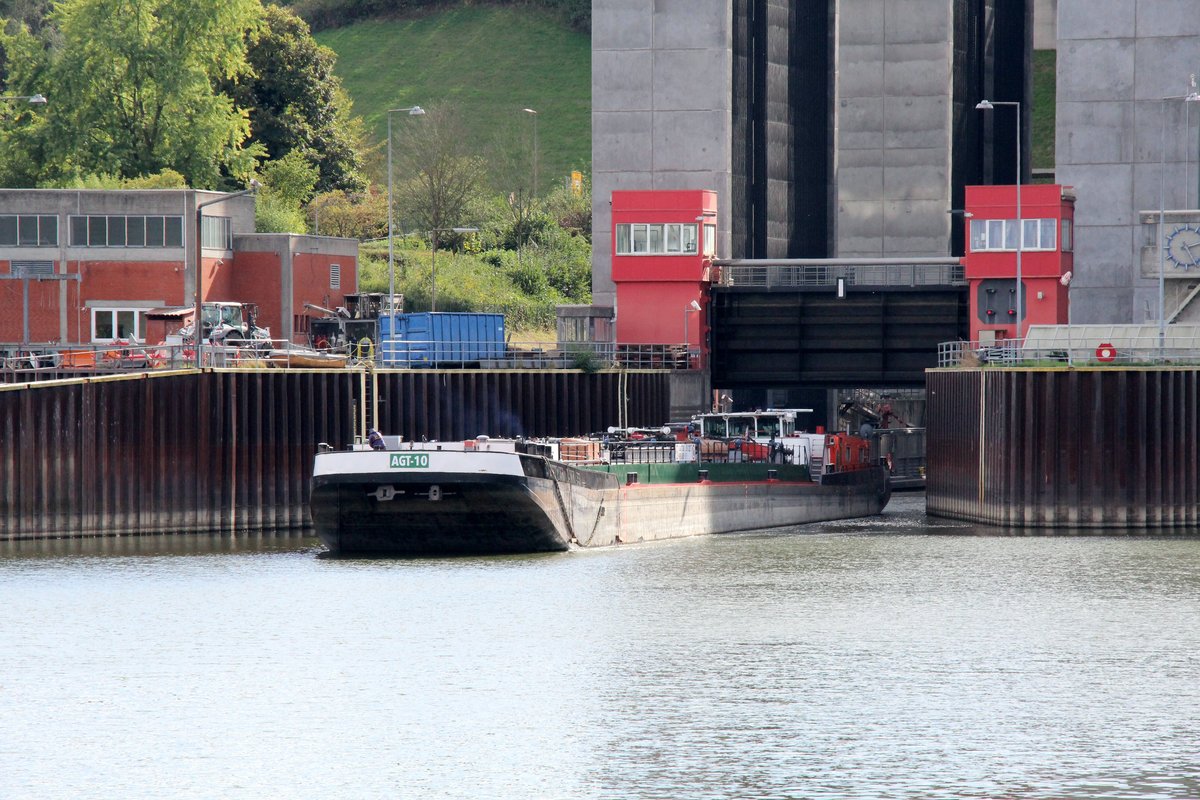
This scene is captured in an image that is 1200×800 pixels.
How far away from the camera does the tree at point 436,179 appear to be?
132 meters

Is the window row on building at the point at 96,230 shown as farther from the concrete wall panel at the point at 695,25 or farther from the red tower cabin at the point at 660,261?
the concrete wall panel at the point at 695,25

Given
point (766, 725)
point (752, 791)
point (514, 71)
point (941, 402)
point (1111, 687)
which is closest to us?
point (752, 791)

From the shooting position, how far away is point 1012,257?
87438 mm

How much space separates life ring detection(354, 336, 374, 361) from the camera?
76.2 metres

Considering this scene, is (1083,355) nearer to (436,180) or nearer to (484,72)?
(436,180)

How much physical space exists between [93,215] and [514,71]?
99585 mm

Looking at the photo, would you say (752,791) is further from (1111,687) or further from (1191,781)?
(1111,687)

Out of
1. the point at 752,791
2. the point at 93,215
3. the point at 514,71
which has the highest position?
the point at 514,71

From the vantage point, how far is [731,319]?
294 ft

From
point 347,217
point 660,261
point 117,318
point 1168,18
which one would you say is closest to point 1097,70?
point 1168,18

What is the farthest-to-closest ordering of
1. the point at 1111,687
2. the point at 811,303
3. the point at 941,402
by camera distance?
the point at 811,303 → the point at 941,402 → the point at 1111,687

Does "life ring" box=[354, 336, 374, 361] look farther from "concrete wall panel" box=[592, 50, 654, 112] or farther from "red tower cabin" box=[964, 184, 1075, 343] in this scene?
"red tower cabin" box=[964, 184, 1075, 343]

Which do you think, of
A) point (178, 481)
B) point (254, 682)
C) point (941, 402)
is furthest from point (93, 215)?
point (254, 682)

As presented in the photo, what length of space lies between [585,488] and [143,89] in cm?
6239
